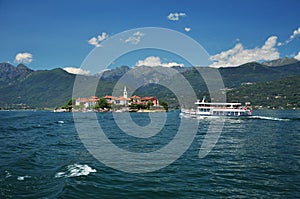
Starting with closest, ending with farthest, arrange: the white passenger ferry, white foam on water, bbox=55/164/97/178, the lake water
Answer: the lake water → white foam on water, bbox=55/164/97/178 → the white passenger ferry

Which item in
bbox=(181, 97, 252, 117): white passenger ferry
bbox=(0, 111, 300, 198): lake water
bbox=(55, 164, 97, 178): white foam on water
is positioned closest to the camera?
bbox=(0, 111, 300, 198): lake water

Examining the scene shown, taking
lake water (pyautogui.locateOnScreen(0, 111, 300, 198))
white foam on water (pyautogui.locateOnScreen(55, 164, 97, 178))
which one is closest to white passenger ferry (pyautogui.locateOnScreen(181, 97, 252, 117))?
lake water (pyautogui.locateOnScreen(0, 111, 300, 198))

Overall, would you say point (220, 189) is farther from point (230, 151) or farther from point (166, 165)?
point (230, 151)

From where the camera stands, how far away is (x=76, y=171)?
1418cm

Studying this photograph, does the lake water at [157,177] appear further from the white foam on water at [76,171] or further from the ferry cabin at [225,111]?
the ferry cabin at [225,111]

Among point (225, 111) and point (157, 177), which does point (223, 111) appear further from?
point (157, 177)

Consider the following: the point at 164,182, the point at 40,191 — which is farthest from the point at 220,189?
the point at 40,191

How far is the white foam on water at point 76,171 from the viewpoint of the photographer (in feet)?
44.2

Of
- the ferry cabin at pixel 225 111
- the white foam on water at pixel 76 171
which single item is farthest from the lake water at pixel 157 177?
the ferry cabin at pixel 225 111

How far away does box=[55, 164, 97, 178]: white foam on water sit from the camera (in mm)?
13479

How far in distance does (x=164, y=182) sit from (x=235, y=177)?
4.07m

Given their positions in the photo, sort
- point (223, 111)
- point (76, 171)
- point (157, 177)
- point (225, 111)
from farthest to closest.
Answer: 1. point (223, 111)
2. point (225, 111)
3. point (76, 171)
4. point (157, 177)

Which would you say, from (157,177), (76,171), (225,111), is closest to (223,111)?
(225,111)

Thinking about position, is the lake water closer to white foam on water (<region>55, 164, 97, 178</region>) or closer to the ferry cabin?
white foam on water (<region>55, 164, 97, 178</region>)
